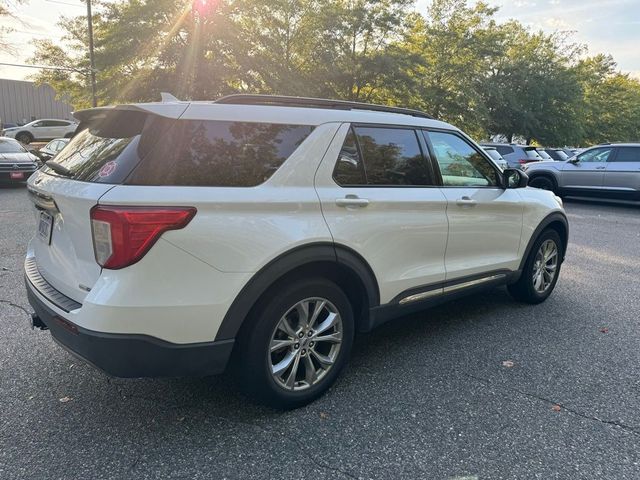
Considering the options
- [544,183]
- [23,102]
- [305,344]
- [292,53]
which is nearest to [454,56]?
[292,53]

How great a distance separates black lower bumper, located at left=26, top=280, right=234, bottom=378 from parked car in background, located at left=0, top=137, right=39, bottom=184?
12658 millimetres

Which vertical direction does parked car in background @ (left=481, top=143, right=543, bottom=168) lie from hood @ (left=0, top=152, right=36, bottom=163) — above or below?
above

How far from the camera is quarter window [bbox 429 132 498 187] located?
363 centimetres

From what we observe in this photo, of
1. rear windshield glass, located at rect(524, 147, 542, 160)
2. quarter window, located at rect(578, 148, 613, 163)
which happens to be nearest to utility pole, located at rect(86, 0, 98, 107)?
rear windshield glass, located at rect(524, 147, 542, 160)

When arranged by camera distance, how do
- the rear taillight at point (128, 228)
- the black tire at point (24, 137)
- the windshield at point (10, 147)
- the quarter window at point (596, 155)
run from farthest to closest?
1. the black tire at point (24, 137)
2. the windshield at point (10, 147)
3. the quarter window at point (596, 155)
4. the rear taillight at point (128, 228)

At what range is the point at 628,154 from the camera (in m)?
12.8

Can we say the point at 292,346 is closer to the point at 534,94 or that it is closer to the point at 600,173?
the point at 600,173

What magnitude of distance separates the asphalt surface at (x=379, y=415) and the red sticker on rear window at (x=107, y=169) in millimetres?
1355

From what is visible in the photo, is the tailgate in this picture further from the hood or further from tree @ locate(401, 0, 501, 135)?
tree @ locate(401, 0, 501, 135)

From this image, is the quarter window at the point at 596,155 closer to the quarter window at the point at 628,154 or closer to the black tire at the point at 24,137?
the quarter window at the point at 628,154

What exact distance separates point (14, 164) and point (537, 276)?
13493mm

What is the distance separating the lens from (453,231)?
3.57 m

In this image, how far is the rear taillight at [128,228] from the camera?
2.14 metres

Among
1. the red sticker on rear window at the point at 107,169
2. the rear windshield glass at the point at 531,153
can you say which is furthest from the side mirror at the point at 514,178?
the rear windshield glass at the point at 531,153
